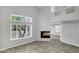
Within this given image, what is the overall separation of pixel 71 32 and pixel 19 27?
3000mm

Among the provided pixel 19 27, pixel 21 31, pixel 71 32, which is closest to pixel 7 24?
pixel 19 27

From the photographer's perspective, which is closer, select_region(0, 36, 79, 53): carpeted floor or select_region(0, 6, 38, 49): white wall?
select_region(0, 36, 79, 53): carpeted floor

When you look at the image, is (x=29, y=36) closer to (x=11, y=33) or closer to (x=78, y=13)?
(x=11, y=33)

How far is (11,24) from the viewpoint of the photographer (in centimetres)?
512

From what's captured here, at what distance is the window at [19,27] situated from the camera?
16.9ft

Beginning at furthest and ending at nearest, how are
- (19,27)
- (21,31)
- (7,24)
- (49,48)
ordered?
1. (21,31)
2. (19,27)
3. (7,24)
4. (49,48)

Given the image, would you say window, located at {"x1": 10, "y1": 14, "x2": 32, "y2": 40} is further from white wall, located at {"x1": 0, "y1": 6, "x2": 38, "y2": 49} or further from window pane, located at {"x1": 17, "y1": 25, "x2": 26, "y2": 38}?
white wall, located at {"x1": 0, "y1": 6, "x2": 38, "y2": 49}

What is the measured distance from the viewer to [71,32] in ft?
18.0

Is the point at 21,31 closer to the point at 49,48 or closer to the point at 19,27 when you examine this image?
the point at 19,27

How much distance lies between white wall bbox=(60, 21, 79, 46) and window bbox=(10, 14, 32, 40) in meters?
2.15

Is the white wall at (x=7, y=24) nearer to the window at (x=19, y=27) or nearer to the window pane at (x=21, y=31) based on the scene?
the window at (x=19, y=27)

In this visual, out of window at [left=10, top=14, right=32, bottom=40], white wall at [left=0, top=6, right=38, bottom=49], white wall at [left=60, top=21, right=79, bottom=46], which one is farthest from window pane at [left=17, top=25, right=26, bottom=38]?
white wall at [left=60, top=21, right=79, bottom=46]

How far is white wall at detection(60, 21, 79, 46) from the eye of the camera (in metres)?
5.06
